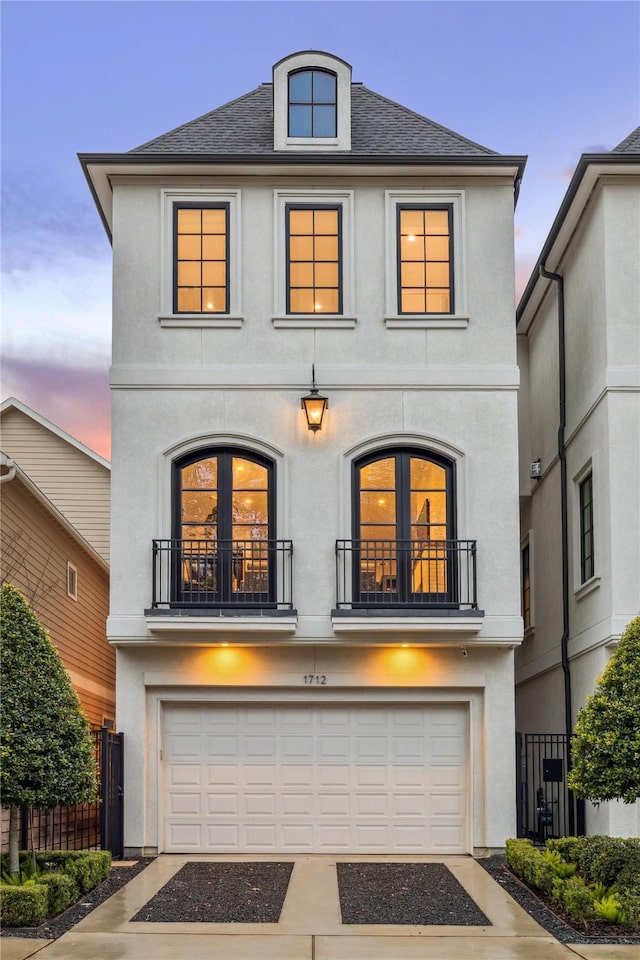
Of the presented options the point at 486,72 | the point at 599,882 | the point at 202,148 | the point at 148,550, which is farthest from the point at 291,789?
the point at 486,72

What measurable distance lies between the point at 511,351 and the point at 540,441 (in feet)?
14.1

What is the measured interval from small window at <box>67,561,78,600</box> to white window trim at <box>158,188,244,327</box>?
5.47 metres

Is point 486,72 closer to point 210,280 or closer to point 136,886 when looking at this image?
point 210,280

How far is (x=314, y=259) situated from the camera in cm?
1612

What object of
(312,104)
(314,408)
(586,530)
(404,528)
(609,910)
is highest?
(312,104)

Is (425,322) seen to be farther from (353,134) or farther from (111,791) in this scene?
(111,791)

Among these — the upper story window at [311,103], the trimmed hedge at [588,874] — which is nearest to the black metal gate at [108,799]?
the trimmed hedge at [588,874]

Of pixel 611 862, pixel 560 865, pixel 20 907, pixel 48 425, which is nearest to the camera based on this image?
pixel 20 907

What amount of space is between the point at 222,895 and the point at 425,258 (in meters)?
8.72

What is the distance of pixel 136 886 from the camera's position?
12.6 m

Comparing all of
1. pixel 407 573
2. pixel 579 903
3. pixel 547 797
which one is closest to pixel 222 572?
pixel 407 573

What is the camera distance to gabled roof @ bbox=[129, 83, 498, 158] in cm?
1625

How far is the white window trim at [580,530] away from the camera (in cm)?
1565

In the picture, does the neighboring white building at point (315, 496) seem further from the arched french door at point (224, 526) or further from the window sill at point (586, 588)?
the window sill at point (586, 588)
